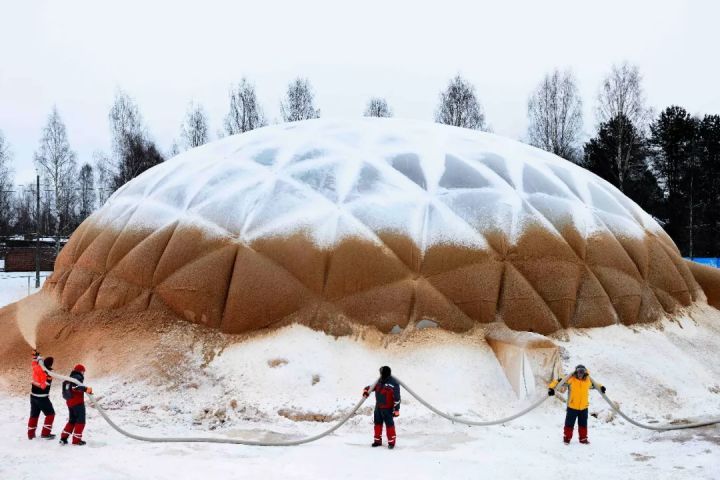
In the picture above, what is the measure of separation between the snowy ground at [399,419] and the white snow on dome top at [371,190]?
171 cm

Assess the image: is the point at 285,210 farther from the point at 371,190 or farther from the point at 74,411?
the point at 74,411

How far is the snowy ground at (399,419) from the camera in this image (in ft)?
18.2

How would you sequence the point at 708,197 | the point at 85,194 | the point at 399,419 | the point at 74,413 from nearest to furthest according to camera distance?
1. the point at 74,413
2. the point at 399,419
3. the point at 708,197
4. the point at 85,194

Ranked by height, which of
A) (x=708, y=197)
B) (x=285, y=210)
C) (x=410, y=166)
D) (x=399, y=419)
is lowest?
(x=399, y=419)

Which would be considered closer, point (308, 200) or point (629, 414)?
point (629, 414)

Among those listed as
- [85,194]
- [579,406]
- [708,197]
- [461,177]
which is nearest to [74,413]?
[579,406]

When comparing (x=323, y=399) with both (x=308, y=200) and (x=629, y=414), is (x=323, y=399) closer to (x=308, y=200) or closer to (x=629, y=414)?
(x=308, y=200)

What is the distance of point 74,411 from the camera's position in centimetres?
621

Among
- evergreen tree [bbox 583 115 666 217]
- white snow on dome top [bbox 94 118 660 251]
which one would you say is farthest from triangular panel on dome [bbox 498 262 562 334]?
evergreen tree [bbox 583 115 666 217]

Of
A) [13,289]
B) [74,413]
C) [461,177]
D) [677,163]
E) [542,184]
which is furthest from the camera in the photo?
[677,163]

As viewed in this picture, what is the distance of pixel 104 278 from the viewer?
30.5ft

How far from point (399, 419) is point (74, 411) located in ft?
12.0

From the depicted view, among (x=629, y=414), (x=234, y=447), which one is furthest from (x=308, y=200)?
(x=629, y=414)

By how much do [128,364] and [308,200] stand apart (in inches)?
137
